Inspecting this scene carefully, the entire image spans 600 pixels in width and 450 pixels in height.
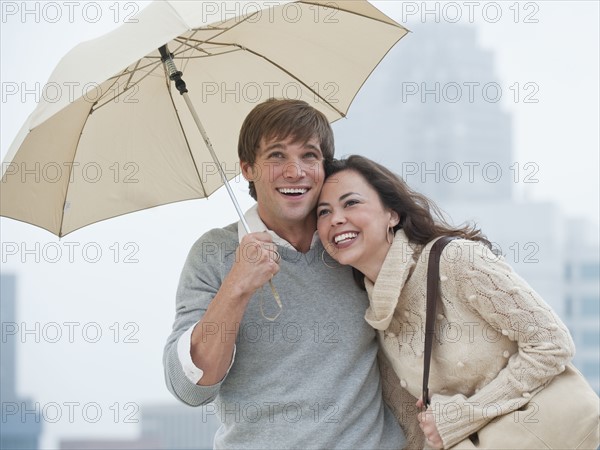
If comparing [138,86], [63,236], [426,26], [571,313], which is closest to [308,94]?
[138,86]

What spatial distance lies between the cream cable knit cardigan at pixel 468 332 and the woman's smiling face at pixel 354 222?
38 millimetres

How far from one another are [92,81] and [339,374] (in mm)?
789

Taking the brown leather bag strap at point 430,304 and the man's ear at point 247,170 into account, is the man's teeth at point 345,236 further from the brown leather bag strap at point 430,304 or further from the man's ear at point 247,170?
the man's ear at point 247,170

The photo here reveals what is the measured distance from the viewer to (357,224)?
1.91m

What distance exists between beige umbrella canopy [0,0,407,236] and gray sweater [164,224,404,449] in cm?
33

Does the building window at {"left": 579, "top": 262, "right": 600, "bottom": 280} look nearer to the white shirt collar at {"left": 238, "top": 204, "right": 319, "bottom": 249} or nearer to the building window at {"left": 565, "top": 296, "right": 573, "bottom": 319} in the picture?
the building window at {"left": 565, "top": 296, "right": 573, "bottom": 319}

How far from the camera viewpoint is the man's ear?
205 cm

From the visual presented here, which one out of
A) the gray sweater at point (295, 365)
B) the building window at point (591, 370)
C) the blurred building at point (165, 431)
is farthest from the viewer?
the building window at point (591, 370)

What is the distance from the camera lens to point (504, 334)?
1.81m

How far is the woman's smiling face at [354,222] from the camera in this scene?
6.27ft

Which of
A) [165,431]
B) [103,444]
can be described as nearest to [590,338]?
[165,431]

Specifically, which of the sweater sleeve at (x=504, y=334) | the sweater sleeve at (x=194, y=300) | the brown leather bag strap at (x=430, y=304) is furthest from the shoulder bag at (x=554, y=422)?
the sweater sleeve at (x=194, y=300)

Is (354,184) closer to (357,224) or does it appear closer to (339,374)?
(357,224)

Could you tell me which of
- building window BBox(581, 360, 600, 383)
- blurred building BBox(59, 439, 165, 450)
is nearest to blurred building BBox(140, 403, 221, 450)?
blurred building BBox(59, 439, 165, 450)
